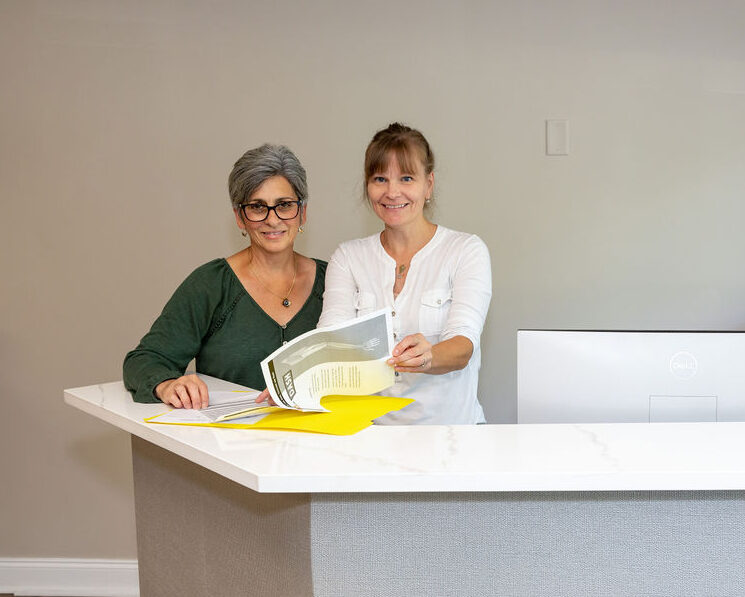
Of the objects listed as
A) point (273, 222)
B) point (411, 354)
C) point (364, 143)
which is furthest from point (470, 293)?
point (364, 143)

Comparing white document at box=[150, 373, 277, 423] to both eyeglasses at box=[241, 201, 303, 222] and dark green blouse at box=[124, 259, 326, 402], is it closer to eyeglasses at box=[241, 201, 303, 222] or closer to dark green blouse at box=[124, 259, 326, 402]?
dark green blouse at box=[124, 259, 326, 402]

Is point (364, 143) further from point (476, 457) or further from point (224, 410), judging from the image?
point (476, 457)

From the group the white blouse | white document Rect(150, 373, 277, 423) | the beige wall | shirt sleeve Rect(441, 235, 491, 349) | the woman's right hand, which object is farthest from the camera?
the beige wall

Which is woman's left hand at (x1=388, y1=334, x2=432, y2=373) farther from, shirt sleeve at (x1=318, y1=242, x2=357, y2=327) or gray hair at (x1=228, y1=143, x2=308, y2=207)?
gray hair at (x1=228, y1=143, x2=308, y2=207)

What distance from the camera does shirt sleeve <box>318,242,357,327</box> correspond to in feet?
6.82

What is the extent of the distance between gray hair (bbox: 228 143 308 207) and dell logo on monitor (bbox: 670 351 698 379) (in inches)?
44.5

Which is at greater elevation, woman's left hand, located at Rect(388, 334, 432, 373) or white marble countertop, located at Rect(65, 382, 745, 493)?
woman's left hand, located at Rect(388, 334, 432, 373)

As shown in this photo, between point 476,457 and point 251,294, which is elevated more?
point 251,294

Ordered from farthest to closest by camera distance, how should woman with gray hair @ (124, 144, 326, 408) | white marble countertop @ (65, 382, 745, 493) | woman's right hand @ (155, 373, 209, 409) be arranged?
woman with gray hair @ (124, 144, 326, 408), woman's right hand @ (155, 373, 209, 409), white marble countertop @ (65, 382, 745, 493)

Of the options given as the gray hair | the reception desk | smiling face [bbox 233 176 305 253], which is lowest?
the reception desk

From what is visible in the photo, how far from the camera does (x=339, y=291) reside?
2.12 m

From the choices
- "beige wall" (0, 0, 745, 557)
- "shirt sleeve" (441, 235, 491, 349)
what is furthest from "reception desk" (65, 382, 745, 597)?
"beige wall" (0, 0, 745, 557)

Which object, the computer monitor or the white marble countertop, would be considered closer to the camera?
the white marble countertop

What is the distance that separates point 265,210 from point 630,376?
1.09 meters
